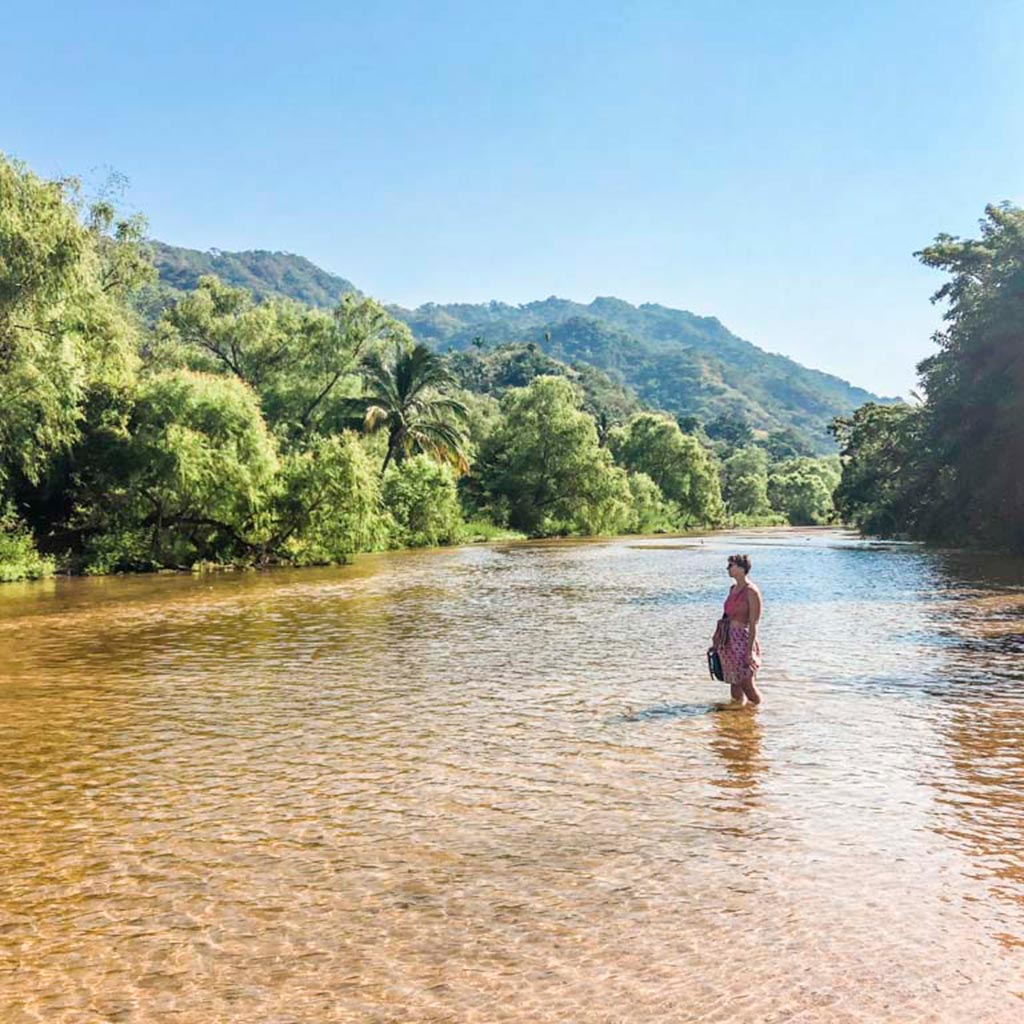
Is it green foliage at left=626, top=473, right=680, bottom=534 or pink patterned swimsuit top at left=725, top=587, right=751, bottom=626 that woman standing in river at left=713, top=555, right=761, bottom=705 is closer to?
pink patterned swimsuit top at left=725, top=587, right=751, bottom=626

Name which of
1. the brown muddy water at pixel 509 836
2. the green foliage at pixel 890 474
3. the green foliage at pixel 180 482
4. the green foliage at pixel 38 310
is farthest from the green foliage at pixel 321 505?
the green foliage at pixel 890 474

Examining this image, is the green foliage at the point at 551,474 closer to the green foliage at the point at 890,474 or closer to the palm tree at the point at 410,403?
the palm tree at the point at 410,403

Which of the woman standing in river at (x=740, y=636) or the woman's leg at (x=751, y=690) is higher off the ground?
the woman standing in river at (x=740, y=636)

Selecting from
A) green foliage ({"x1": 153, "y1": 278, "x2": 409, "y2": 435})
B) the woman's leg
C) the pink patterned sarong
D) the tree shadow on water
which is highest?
green foliage ({"x1": 153, "y1": 278, "x2": 409, "y2": 435})

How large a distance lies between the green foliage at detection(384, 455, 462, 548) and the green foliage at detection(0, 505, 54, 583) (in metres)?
21.8

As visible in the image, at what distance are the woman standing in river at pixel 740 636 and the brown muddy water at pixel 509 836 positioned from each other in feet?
1.36

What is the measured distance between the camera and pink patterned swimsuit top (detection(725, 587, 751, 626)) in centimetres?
1095

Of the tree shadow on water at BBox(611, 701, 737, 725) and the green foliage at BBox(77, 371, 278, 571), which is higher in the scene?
the green foliage at BBox(77, 371, 278, 571)

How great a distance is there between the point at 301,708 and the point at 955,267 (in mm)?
47435

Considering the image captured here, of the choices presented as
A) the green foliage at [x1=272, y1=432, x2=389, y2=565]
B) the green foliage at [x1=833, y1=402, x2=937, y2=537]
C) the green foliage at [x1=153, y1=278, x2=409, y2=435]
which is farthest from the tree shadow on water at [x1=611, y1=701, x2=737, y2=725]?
the green foliage at [x1=153, y1=278, x2=409, y2=435]

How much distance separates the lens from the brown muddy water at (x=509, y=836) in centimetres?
466

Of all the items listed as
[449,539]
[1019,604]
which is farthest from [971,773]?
[449,539]

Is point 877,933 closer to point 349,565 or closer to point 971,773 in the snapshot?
point 971,773

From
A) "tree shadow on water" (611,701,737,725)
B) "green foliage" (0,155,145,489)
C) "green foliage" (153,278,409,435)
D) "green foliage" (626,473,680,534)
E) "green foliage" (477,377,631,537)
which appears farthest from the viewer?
"green foliage" (626,473,680,534)
